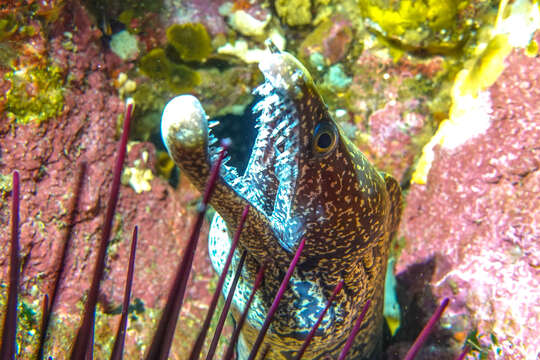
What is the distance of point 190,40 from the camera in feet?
12.0

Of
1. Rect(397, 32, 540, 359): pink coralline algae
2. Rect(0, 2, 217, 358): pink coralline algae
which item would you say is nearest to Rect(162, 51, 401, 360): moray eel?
Rect(397, 32, 540, 359): pink coralline algae

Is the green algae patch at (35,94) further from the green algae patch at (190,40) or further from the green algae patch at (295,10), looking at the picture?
the green algae patch at (295,10)

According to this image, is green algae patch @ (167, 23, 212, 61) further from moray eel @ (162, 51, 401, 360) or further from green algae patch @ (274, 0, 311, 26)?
moray eel @ (162, 51, 401, 360)

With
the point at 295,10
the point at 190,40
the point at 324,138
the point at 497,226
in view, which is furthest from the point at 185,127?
the point at 295,10

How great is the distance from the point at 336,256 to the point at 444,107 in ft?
7.86

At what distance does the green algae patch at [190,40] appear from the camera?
3588mm

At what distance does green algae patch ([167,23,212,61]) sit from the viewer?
359 centimetres

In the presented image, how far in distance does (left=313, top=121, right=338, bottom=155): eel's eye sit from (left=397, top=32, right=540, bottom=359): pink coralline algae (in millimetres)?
1758

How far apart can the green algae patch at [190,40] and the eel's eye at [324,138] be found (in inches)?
100.0

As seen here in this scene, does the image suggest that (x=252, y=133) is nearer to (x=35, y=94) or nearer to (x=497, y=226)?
(x=35, y=94)

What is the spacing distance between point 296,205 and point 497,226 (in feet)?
5.95

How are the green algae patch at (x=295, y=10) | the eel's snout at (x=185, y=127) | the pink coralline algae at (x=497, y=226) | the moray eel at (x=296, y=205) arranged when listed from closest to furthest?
the eel's snout at (x=185, y=127) < the moray eel at (x=296, y=205) < the pink coralline algae at (x=497, y=226) < the green algae patch at (x=295, y=10)

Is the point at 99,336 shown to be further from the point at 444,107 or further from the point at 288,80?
the point at 444,107

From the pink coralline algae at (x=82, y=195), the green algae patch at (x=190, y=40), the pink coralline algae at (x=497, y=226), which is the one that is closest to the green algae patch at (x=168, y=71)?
the green algae patch at (x=190, y=40)
